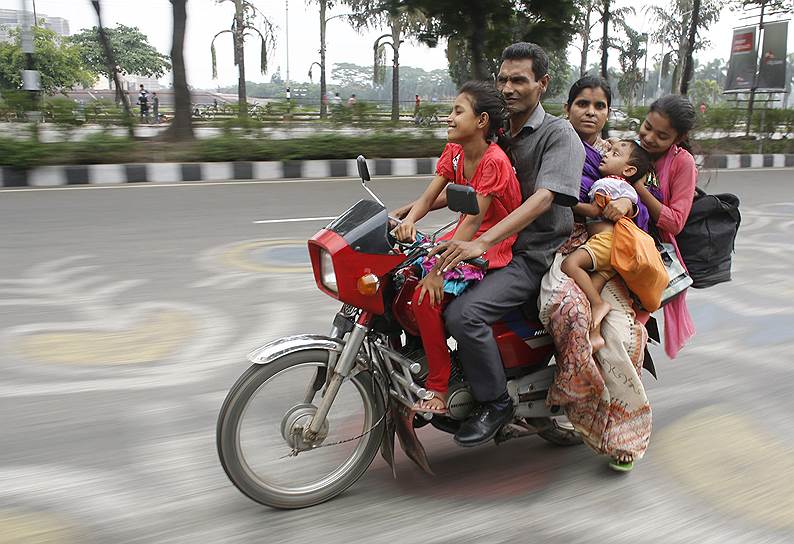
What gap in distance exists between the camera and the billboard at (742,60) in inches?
780

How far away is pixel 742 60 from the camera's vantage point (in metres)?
20.2

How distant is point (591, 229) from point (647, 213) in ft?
0.69

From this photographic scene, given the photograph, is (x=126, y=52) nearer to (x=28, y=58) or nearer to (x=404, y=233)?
(x=28, y=58)

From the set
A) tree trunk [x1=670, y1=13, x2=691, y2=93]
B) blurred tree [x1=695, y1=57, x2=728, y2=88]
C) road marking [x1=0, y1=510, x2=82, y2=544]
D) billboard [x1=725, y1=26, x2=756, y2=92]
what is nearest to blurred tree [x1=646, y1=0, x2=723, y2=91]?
tree trunk [x1=670, y1=13, x2=691, y2=93]

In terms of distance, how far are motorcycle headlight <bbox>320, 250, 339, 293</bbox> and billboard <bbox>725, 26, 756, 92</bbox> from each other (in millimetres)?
20232

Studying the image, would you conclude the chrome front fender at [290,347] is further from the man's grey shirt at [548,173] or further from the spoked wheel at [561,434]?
the spoked wheel at [561,434]

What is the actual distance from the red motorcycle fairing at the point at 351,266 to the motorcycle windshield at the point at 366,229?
0.02 m

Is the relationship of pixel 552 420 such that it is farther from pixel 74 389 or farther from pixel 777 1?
pixel 777 1

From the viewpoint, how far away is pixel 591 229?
271 centimetres

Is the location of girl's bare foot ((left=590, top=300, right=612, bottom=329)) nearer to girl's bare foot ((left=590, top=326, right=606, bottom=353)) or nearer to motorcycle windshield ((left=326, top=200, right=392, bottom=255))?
girl's bare foot ((left=590, top=326, right=606, bottom=353))

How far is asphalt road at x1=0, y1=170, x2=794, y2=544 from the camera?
2.46 m

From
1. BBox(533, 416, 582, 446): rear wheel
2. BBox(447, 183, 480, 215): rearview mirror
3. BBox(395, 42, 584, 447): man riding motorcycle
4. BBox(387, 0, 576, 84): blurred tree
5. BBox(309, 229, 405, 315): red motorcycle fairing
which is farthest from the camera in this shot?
BBox(387, 0, 576, 84): blurred tree

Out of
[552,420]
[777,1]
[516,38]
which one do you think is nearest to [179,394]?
[552,420]

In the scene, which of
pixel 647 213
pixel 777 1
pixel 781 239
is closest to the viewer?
pixel 647 213
